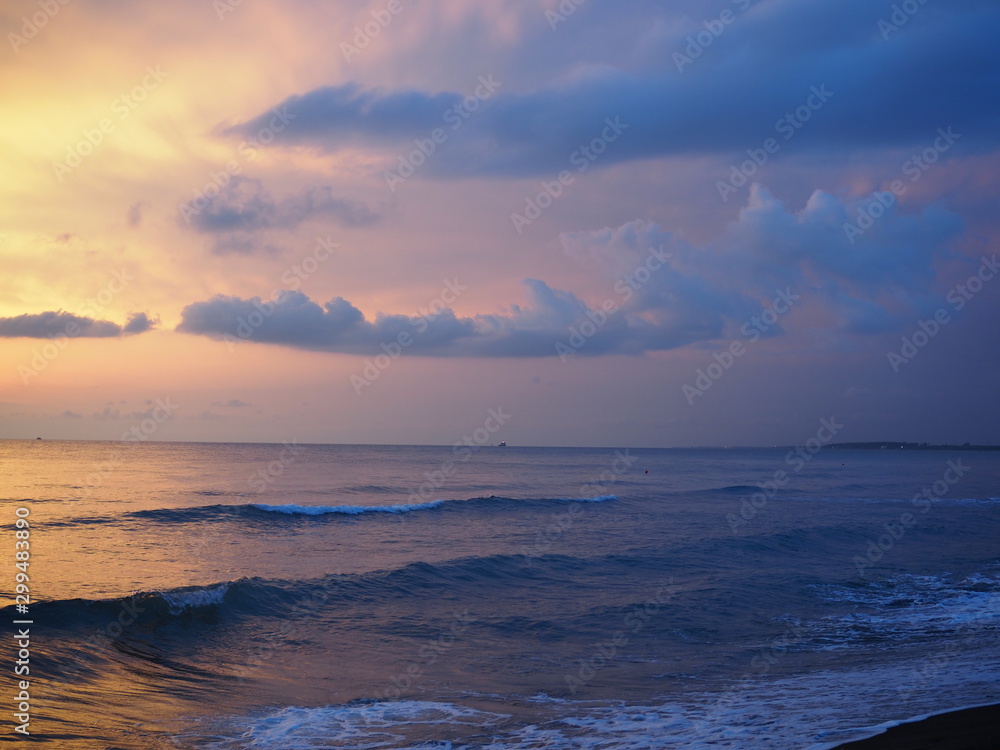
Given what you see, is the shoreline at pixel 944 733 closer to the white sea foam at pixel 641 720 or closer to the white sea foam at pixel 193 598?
the white sea foam at pixel 641 720

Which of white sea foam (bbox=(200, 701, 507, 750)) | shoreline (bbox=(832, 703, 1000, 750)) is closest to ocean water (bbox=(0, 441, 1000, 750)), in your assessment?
white sea foam (bbox=(200, 701, 507, 750))

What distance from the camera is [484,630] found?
54.1 ft

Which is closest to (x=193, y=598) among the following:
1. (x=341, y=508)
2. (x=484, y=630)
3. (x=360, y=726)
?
(x=484, y=630)

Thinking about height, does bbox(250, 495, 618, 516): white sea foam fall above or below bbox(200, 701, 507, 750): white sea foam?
below

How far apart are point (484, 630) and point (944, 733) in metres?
10.3

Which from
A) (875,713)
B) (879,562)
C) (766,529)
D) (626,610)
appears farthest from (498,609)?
(766,529)

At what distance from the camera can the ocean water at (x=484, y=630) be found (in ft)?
33.2

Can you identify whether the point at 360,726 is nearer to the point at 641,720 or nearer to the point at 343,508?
the point at 641,720

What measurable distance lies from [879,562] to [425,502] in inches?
1079

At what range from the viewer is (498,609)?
18562 mm

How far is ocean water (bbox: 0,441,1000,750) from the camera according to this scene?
1013 centimetres

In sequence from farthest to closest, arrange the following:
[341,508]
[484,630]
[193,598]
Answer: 1. [341,508]
2. [193,598]
3. [484,630]

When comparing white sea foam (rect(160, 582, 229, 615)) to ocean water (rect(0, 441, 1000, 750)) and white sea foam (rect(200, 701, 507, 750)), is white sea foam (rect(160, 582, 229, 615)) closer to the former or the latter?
ocean water (rect(0, 441, 1000, 750))

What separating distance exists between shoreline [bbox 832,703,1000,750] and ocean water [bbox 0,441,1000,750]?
0.53m
